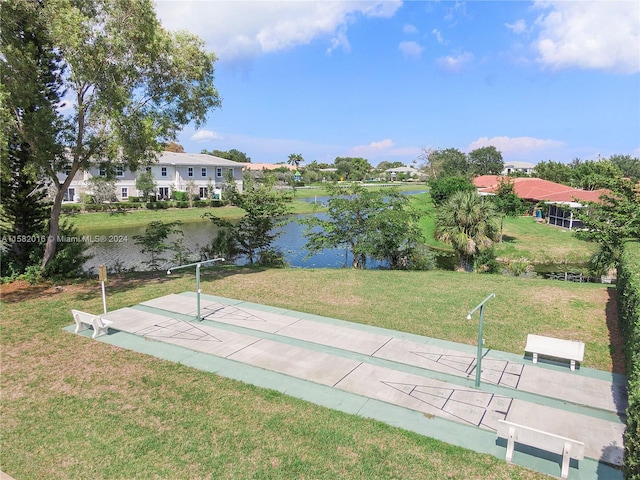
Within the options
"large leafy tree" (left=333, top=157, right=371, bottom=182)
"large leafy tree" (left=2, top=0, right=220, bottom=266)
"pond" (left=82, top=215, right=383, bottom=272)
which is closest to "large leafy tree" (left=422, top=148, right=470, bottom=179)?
"large leafy tree" (left=333, top=157, right=371, bottom=182)

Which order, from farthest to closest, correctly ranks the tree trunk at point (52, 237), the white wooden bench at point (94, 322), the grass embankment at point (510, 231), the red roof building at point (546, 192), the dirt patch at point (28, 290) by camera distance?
1. the red roof building at point (546, 192)
2. the grass embankment at point (510, 231)
3. the tree trunk at point (52, 237)
4. the dirt patch at point (28, 290)
5. the white wooden bench at point (94, 322)

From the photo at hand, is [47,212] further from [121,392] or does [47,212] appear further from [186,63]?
[121,392]

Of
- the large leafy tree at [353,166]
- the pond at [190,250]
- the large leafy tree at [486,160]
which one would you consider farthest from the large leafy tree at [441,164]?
the pond at [190,250]

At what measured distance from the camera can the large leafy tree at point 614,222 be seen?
46.8 ft

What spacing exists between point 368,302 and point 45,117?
31.8ft

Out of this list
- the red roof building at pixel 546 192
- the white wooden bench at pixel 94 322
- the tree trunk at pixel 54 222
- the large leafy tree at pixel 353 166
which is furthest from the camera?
the large leafy tree at pixel 353 166

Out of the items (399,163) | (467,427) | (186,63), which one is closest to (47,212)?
(186,63)

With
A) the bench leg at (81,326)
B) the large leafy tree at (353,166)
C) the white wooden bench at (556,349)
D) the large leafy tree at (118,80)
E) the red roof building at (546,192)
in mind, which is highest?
the large leafy tree at (353,166)

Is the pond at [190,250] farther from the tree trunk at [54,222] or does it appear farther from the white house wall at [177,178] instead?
the white house wall at [177,178]

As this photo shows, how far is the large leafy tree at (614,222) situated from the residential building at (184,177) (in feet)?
111

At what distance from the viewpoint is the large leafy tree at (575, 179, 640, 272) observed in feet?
46.8

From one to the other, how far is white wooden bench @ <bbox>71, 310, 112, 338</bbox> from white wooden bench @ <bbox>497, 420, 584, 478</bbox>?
7611mm

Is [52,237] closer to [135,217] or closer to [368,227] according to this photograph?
[368,227]

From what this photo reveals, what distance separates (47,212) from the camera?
46.2 feet
